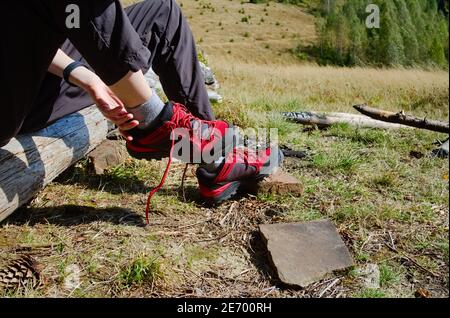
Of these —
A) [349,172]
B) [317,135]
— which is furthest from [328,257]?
[317,135]

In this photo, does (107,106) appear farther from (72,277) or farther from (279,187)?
(279,187)

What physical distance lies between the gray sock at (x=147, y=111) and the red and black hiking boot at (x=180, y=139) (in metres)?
0.02

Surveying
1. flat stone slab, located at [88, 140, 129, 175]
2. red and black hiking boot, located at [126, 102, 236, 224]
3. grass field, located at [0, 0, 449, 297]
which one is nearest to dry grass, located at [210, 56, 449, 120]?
grass field, located at [0, 0, 449, 297]

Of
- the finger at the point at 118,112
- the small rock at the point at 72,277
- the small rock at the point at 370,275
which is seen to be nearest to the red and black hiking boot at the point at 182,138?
the finger at the point at 118,112

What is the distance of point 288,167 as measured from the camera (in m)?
2.73

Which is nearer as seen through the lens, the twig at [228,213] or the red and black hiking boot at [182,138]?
the red and black hiking boot at [182,138]

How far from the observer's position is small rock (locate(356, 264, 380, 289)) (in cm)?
155

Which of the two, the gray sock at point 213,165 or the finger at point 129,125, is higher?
the finger at point 129,125

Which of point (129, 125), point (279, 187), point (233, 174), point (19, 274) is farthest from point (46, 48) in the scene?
point (279, 187)

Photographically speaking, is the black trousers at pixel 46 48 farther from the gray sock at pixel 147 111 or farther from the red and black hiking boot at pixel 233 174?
the red and black hiking boot at pixel 233 174

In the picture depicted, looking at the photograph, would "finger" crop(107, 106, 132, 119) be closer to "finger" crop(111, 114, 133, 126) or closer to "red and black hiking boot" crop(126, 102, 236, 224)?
"finger" crop(111, 114, 133, 126)

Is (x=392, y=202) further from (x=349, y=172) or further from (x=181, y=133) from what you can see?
(x=181, y=133)

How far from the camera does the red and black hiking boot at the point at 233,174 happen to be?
7.00ft

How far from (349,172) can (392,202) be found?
0.45 metres
